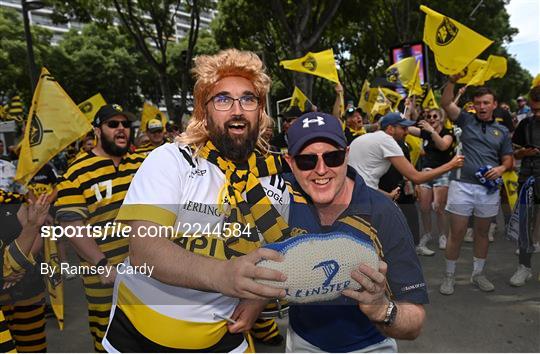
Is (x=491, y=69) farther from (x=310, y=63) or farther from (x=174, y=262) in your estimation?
(x=174, y=262)

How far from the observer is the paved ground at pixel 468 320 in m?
3.71

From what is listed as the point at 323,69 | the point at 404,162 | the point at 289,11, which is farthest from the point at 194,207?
the point at 289,11

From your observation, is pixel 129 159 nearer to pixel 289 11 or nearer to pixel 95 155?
pixel 95 155

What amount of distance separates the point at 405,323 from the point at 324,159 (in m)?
0.72

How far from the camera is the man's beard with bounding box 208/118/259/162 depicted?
5.65 feet

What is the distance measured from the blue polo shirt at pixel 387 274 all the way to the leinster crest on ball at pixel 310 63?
215 inches

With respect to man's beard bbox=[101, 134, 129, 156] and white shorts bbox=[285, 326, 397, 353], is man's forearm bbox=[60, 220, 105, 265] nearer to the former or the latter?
man's beard bbox=[101, 134, 129, 156]

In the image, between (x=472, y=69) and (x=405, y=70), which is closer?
(x=472, y=69)

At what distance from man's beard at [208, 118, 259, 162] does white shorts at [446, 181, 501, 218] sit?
3791 millimetres

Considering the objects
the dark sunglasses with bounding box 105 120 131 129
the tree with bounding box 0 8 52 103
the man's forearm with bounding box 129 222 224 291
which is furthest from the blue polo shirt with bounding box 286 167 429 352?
the tree with bounding box 0 8 52 103

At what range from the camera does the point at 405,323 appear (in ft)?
5.43

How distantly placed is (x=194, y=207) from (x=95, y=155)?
203cm

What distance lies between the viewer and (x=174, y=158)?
1647 millimetres

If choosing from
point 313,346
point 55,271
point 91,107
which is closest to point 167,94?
point 91,107
